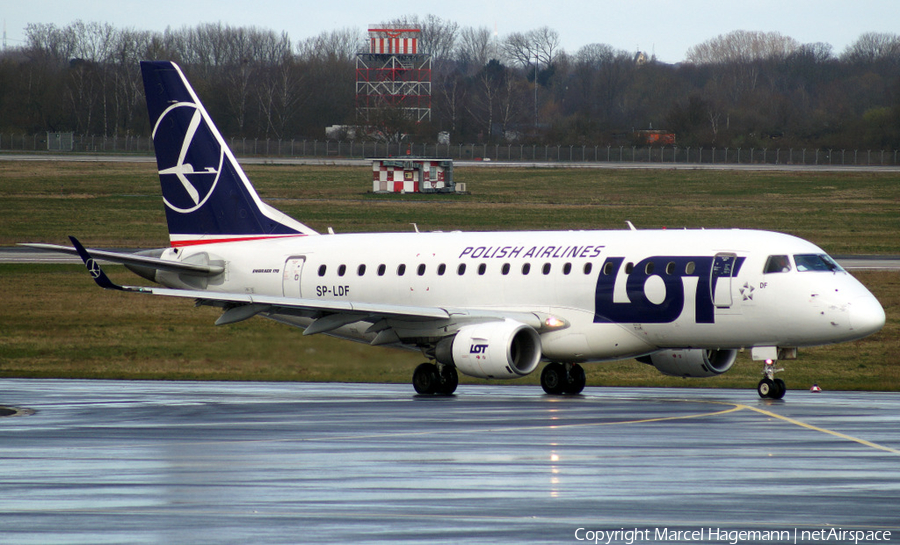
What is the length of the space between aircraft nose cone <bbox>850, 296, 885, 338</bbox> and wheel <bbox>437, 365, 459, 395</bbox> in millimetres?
10178

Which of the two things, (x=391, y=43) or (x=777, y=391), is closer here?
(x=777, y=391)

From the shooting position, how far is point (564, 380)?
33.7 metres

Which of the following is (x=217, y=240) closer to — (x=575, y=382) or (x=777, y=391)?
(x=575, y=382)

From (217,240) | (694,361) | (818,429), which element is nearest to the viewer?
(818,429)

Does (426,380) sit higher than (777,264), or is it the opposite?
(777,264)

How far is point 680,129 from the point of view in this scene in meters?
163

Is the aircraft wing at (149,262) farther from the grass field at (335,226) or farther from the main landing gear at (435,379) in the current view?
the main landing gear at (435,379)

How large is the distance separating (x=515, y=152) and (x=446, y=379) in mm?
117091

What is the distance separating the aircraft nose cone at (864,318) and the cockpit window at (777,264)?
1.71 meters

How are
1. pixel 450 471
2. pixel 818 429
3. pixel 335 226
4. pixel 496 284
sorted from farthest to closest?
pixel 335 226 < pixel 496 284 < pixel 818 429 < pixel 450 471

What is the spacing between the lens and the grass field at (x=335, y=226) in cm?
4119

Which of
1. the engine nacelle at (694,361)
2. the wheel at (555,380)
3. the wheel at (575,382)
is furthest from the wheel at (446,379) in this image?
the engine nacelle at (694,361)

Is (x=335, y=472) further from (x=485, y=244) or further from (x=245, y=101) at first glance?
(x=245, y=101)

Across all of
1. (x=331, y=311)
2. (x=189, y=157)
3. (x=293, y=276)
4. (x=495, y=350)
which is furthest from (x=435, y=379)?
(x=189, y=157)
